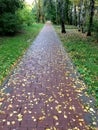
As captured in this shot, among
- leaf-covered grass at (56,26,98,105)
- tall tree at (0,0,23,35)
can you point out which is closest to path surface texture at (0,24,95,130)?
leaf-covered grass at (56,26,98,105)

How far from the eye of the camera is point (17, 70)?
9.02 meters

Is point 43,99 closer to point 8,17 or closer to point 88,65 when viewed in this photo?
point 88,65

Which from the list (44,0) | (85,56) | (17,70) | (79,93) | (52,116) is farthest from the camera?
(44,0)

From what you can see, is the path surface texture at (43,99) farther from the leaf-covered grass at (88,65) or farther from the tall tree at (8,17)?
the tall tree at (8,17)

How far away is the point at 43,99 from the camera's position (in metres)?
6.21

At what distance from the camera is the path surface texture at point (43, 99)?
4.98m

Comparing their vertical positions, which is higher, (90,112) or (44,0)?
(44,0)

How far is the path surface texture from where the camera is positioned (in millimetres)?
4980

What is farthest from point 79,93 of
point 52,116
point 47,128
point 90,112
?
point 47,128

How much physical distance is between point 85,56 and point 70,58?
2.92 ft

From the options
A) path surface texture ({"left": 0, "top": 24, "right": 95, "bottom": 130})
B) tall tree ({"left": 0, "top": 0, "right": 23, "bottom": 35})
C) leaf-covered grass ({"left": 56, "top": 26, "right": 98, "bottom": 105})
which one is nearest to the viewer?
path surface texture ({"left": 0, "top": 24, "right": 95, "bottom": 130})

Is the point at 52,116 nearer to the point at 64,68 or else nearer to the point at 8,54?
the point at 64,68

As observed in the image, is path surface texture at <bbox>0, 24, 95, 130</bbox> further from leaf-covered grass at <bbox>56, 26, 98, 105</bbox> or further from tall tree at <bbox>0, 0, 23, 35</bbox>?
tall tree at <bbox>0, 0, 23, 35</bbox>

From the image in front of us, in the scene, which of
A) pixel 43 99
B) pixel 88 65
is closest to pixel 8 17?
pixel 88 65
